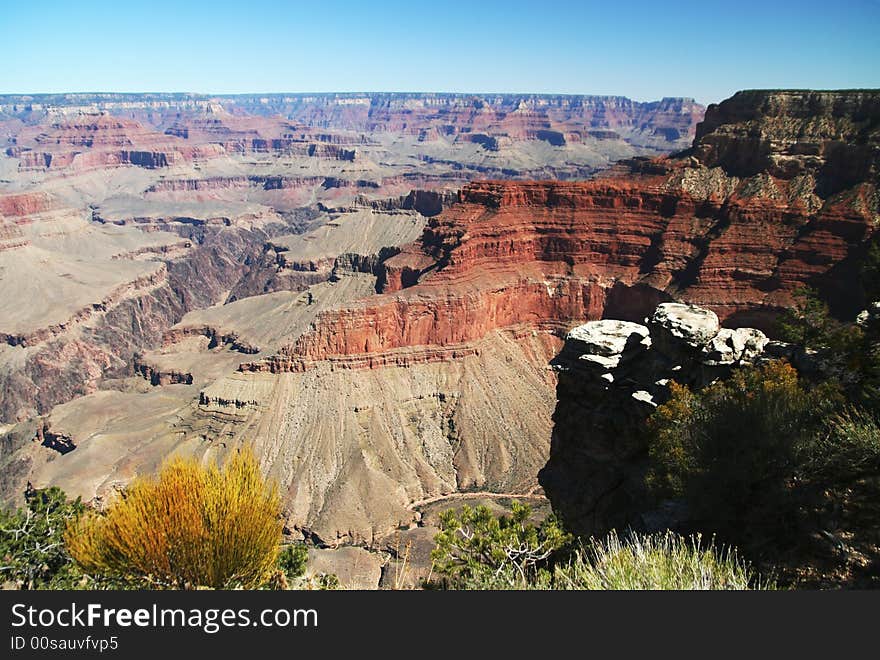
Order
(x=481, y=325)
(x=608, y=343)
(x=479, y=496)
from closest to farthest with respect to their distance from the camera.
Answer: (x=608, y=343) < (x=479, y=496) < (x=481, y=325)

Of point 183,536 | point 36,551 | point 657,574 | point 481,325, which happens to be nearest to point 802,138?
point 481,325

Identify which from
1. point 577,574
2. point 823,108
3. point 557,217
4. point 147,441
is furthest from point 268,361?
point 823,108

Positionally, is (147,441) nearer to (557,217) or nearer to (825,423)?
(557,217)

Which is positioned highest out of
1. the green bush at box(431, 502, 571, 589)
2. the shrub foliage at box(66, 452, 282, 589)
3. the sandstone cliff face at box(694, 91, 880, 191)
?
the sandstone cliff face at box(694, 91, 880, 191)

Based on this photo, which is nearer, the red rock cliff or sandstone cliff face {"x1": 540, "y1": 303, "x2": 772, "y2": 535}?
sandstone cliff face {"x1": 540, "y1": 303, "x2": 772, "y2": 535}

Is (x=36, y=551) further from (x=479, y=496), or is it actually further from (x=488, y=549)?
(x=479, y=496)

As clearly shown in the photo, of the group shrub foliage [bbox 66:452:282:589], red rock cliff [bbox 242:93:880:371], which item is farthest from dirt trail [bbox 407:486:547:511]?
shrub foliage [bbox 66:452:282:589]

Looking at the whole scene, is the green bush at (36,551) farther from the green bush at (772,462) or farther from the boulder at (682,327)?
the boulder at (682,327)

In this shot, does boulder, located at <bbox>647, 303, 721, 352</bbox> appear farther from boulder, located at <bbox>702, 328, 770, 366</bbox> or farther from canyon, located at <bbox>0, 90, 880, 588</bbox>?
canyon, located at <bbox>0, 90, 880, 588</bbox>

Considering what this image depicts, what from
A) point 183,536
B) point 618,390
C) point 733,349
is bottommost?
point 618,390
